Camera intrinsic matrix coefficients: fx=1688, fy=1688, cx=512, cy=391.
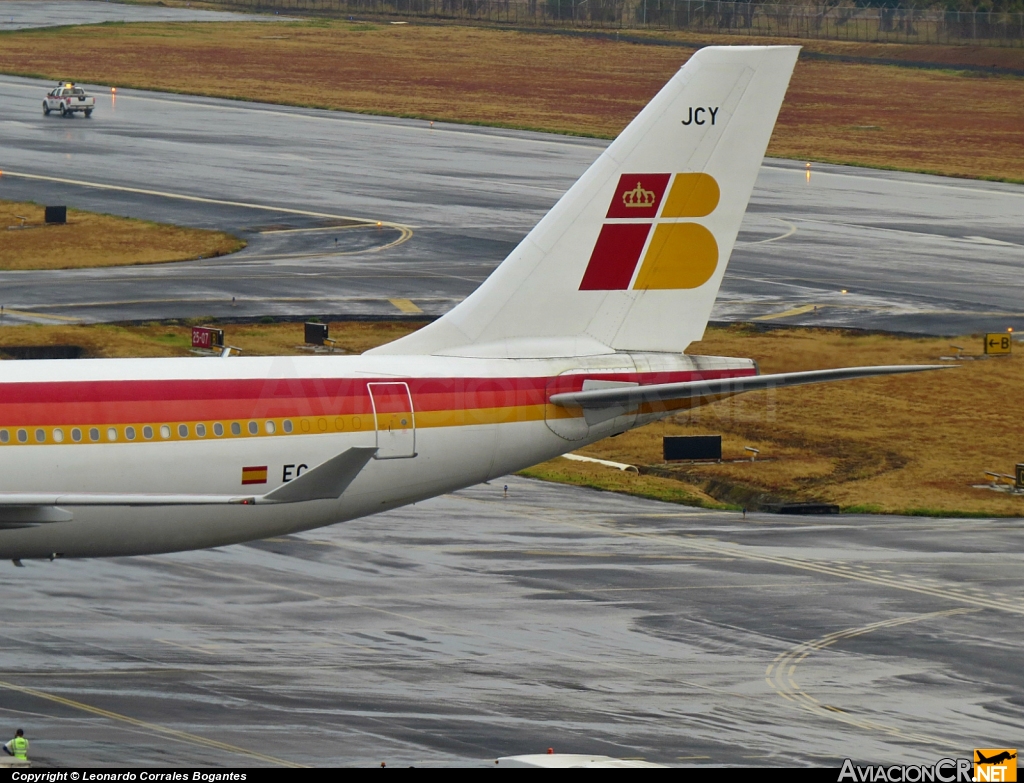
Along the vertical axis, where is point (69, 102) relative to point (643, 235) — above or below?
above

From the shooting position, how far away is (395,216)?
96500 millimetres

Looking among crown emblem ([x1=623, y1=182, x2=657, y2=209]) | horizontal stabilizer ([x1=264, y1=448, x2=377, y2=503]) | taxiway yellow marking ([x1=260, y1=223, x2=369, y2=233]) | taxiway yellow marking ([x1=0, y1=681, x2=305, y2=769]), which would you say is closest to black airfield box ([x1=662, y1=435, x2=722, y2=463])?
crown emblem ([x1=623, y1=182, x2=657, y2=209])

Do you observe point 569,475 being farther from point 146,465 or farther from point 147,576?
point 146,465

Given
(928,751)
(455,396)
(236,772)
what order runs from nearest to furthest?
(236,772)
(928,751)
(455,396)

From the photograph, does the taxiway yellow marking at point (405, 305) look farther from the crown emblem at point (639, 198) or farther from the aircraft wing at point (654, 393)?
the aircraft wing at point (654, 393)

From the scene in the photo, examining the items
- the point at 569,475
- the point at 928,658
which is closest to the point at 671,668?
the point at 928,658

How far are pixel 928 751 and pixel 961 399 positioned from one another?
34747mm

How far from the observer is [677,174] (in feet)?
115

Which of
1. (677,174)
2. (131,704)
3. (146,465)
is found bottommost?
(131,704)

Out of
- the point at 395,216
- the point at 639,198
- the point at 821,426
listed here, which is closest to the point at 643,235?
the point at 639,198

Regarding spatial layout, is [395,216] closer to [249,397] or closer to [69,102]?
[69,102]

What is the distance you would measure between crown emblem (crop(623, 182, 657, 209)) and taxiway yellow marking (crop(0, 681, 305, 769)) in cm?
1401

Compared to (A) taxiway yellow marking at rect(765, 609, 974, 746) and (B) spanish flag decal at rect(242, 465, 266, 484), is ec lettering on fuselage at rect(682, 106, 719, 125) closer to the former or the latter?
(A) taxiway yellow marking at rect(765, 609, 974, 746)

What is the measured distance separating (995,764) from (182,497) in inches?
594
